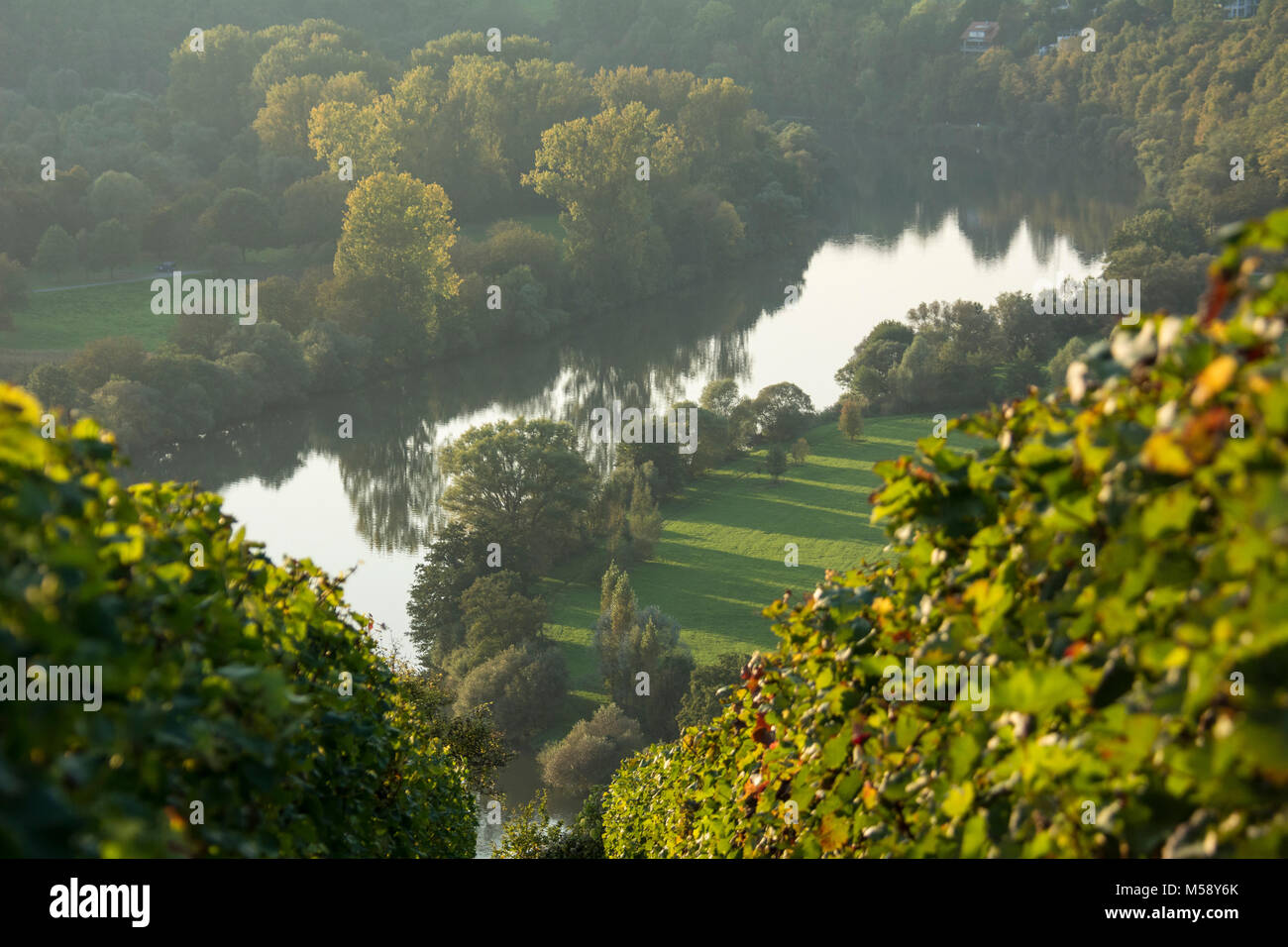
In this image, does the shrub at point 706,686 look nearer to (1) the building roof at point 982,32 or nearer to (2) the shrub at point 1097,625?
(2) the shrub at point 1097,625

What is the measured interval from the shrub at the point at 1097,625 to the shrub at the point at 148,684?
1.79 metres

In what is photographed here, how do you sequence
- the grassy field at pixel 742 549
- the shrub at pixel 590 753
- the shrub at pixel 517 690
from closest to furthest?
the shrub at pixel 590 753 < the shrub at pixel 517 690 < the grassy field at pixel 742 549

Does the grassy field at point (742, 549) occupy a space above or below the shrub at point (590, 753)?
above

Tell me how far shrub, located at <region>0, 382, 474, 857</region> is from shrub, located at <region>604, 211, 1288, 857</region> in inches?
70.6

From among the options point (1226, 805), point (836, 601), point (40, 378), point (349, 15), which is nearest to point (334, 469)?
point (40, 378)

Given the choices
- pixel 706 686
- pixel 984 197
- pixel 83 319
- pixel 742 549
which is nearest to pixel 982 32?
pixel 984 197

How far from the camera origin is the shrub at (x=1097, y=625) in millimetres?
2055

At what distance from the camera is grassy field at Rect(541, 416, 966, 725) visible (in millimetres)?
30734

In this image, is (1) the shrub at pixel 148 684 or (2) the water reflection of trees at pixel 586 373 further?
(2) the water reflection of trees at pixel 586 373

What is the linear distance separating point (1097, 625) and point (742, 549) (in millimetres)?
33302

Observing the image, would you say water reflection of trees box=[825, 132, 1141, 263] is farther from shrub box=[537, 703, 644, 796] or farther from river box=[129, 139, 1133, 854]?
shrub box=[537, 703, 644, 796]

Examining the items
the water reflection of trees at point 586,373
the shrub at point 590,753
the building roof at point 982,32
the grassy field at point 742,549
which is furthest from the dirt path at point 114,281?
the building roof at point 982,32

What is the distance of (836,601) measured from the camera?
5035 millimetres

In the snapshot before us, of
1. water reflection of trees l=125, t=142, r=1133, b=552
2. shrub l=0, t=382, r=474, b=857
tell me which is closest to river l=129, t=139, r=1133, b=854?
water reflection of trees l=125, t=142, r=1133, b=552
